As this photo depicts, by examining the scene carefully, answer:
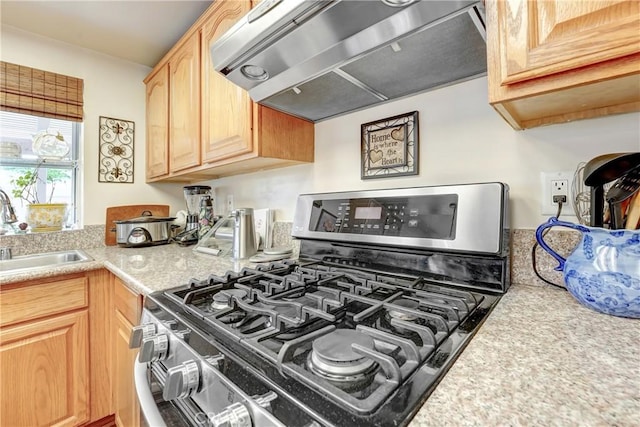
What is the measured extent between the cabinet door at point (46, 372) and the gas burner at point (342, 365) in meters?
1.47

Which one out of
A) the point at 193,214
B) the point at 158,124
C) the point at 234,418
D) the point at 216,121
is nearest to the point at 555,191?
the point at 234,418

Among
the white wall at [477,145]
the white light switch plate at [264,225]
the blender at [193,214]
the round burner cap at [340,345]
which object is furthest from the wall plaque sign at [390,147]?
the blender at [193,214]

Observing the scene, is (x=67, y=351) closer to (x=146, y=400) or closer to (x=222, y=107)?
(x=146, y=400)

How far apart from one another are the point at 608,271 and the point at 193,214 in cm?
199

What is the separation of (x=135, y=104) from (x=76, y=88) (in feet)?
1.11

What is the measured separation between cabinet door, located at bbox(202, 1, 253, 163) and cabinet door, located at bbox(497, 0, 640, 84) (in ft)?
2.95

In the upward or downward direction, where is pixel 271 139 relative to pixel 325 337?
upward

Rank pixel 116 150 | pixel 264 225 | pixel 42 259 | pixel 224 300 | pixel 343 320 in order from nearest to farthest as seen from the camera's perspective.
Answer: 1. pixel 343 320
2. pixel 224 300
3. pixel 264 225
4. pixel 42 259
5. pixel 116 150

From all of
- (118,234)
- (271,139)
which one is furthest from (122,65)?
Answer: (271,139)

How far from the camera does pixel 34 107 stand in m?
1.66

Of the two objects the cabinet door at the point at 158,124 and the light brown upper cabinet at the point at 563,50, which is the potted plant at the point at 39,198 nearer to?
the cabinet door at the point at 158,124

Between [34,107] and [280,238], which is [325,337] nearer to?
[280,238]

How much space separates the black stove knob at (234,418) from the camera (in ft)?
1.15

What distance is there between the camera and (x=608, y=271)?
55 centimetres
